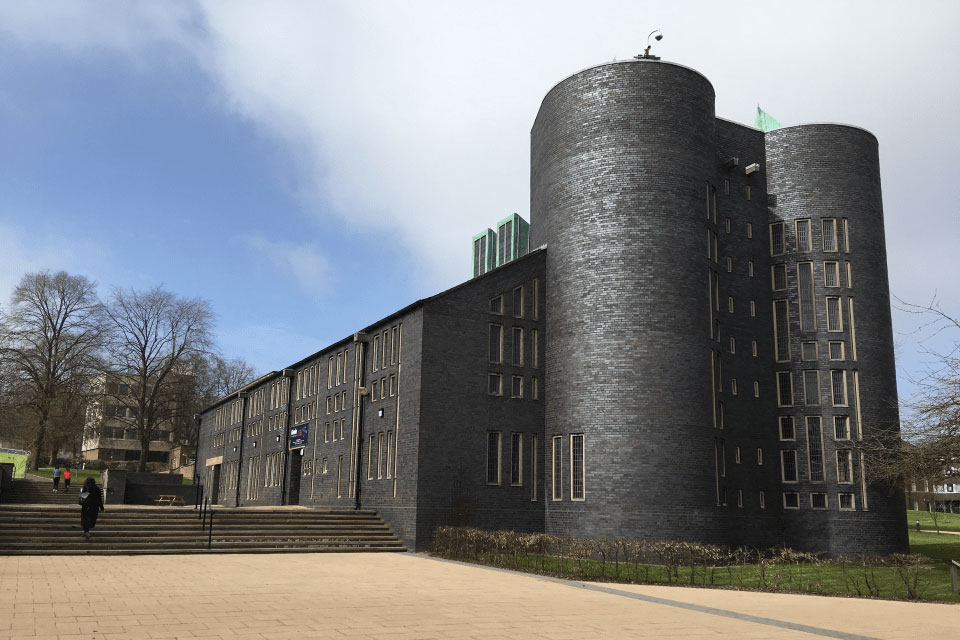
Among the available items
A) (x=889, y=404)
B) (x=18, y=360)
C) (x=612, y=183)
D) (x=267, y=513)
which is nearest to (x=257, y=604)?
(x=267, y=513)

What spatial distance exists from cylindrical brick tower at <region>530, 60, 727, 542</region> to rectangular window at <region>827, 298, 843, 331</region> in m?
→ 6.53

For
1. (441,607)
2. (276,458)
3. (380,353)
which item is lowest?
(441,607)

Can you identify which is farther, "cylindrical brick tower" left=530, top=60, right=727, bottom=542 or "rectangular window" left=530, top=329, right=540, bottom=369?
"rectangular window" left=530, top=329, right=540, bottom=369

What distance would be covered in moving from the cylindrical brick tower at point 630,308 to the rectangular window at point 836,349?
21.6ft

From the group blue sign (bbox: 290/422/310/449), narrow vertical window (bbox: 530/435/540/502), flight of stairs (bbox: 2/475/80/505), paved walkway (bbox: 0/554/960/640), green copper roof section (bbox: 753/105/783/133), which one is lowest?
paved walkway (bbox: 0/554/960/640)

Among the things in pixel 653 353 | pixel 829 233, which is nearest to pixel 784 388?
pixel 829 233

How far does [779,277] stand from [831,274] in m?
1.90

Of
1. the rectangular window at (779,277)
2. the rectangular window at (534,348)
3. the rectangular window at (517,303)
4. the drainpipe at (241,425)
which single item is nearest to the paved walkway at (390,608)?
the rectangular window at (534,348)

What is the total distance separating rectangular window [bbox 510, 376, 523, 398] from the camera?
28.0 metres

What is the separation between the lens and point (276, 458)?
41062mm

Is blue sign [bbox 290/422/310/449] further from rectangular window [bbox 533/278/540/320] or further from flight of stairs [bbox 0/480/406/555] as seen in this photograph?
rectangular window [bbox 533/278/540/320]

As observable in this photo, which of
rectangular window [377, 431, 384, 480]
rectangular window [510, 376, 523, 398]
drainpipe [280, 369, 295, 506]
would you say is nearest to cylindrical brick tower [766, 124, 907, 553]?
rectangular window [510, 376, 523, 398]

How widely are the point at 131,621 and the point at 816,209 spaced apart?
29.2m

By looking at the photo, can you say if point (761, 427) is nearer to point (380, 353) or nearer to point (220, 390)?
point (380, 353)
